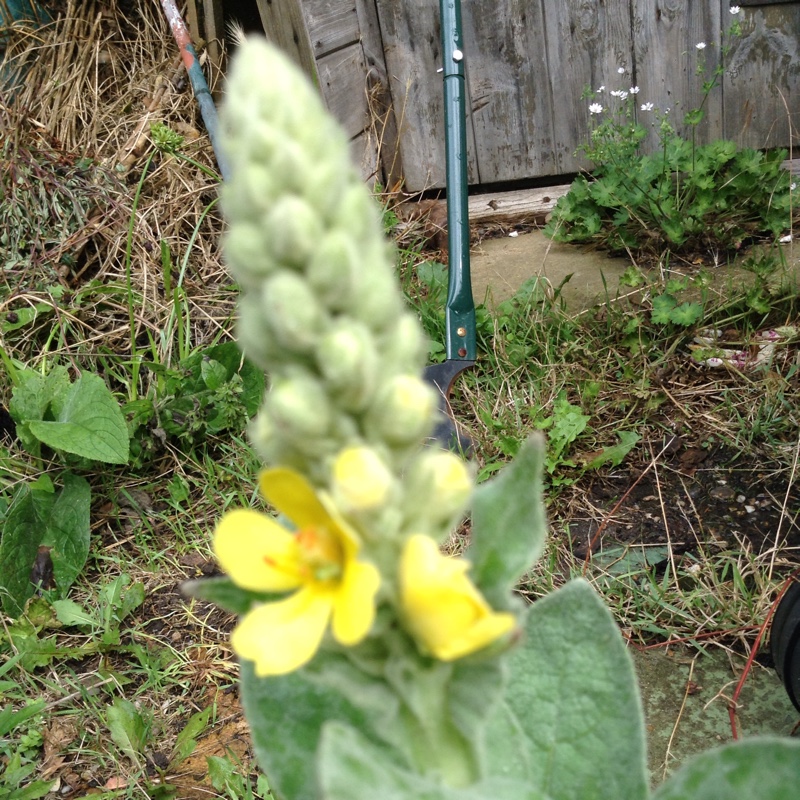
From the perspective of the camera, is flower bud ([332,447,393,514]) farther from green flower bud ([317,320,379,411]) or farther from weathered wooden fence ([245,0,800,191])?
weathered wooden fence ([245,0,800,191])

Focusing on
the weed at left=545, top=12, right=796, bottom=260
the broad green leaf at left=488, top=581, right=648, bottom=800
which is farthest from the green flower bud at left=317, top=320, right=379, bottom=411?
the weed at left=545, top=12, right=796, bottom=260

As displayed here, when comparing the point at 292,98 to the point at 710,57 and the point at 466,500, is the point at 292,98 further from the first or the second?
the point at 710,57

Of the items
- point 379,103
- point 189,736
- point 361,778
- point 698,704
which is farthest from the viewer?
point 379,103

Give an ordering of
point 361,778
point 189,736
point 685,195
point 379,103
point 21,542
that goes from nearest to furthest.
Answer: point 361,778, point 189,736, point 21,542, point 685,195, point 379,103

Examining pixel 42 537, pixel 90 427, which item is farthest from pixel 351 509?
pixel 42 537

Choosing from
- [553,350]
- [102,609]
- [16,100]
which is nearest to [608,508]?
[553,350]

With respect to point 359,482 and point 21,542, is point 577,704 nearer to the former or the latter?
point 359,482

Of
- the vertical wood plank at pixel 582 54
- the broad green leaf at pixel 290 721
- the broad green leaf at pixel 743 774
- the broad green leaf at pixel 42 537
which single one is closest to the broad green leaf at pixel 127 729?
the broad green leaf at pixel 42 537

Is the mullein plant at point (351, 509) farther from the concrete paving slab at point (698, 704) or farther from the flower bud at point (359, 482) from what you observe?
the concrete paving slab at point (698, 704)
